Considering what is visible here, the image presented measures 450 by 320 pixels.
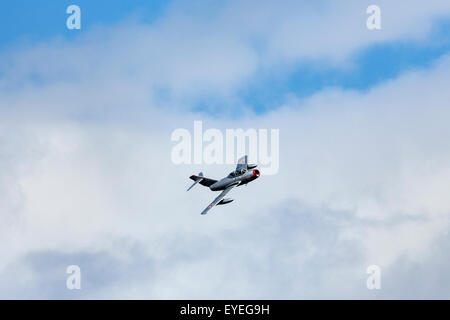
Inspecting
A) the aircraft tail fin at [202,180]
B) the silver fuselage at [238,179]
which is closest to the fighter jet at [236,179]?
the silver fuselage at [238,179]

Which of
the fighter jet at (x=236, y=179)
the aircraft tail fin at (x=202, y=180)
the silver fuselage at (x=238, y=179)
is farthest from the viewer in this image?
the aircraft tail fin at (x=202, y=180)

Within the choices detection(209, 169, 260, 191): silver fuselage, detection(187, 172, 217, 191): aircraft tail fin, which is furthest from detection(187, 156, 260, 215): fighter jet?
detection(187, 172, 217, 191): aircraft tail fin

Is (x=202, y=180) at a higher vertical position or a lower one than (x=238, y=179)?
higher

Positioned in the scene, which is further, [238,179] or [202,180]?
[202,180]

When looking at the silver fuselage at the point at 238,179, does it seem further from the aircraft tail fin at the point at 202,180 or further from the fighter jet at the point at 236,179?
the aircraft tail fin at the point at 202,180

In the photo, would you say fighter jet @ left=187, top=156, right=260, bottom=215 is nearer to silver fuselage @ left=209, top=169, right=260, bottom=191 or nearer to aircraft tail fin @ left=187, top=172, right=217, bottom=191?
silver fuselage @ left=209, top=169, right=260, bottom=191

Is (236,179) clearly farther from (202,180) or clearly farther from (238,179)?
(202,180)

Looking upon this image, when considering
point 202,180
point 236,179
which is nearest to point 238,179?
point 236,179
